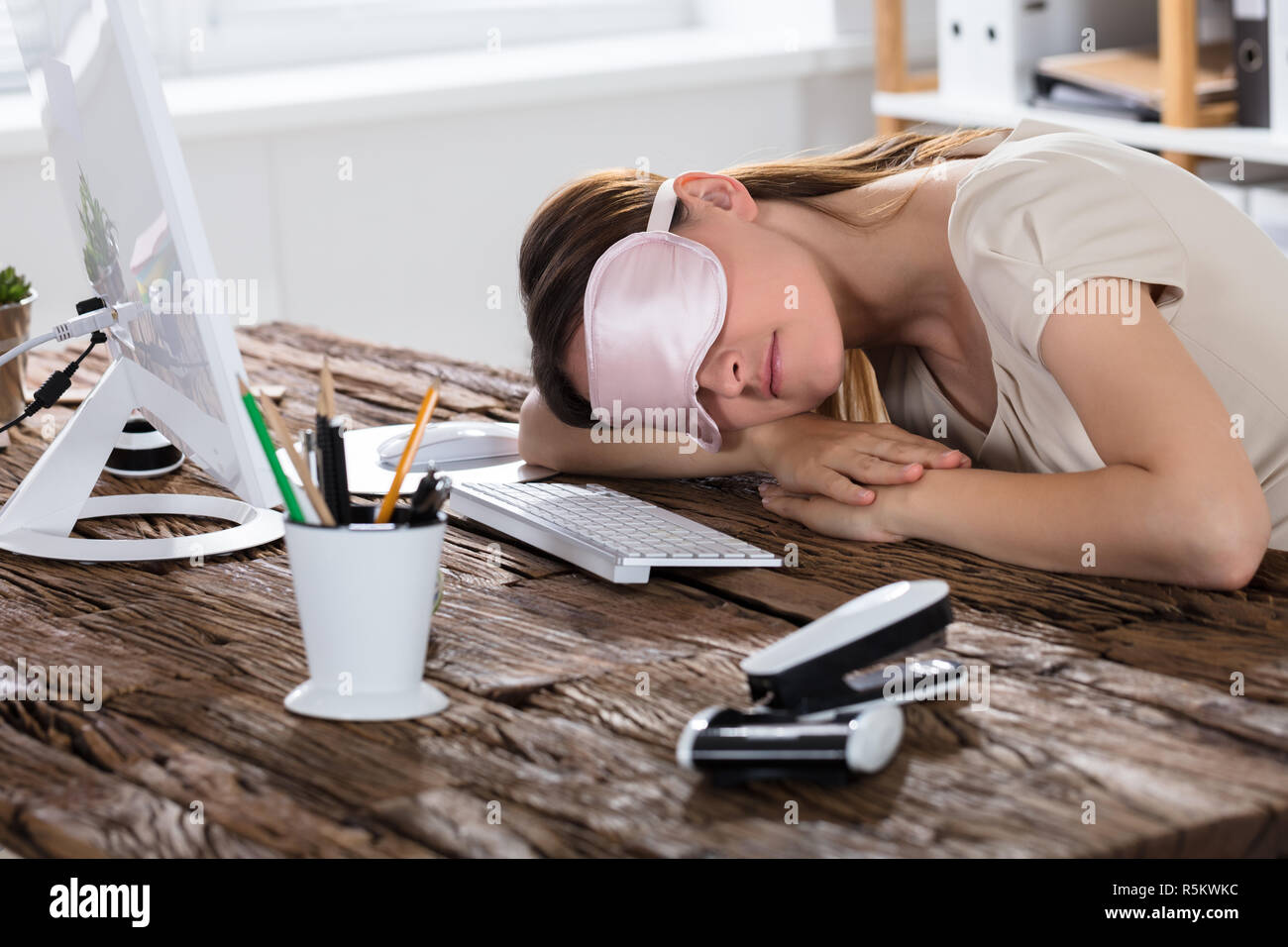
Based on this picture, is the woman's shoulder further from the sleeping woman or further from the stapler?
the stapler

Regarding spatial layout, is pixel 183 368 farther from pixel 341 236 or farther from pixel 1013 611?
pixel 341 236

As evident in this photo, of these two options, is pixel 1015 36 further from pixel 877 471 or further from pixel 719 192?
pixel 877 471

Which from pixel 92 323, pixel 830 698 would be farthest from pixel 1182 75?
pixel 830 698

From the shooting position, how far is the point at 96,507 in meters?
1.19

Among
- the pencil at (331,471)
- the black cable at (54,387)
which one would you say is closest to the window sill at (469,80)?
the black cable at (54,387)

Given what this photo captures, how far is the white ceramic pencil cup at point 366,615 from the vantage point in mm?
726

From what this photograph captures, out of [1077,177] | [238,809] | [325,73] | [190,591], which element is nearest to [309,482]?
[238,809]

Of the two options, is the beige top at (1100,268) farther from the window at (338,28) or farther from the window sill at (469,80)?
the window at (338,28)

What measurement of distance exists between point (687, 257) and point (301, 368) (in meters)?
0.73

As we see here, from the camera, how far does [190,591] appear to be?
0.98 m

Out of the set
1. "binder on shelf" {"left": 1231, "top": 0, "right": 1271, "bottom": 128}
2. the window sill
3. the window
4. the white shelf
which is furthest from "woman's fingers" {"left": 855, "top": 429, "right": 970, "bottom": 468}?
the window

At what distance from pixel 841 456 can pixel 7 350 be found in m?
0.82

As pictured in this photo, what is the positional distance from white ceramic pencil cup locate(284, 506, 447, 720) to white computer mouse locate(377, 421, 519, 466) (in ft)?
1.75

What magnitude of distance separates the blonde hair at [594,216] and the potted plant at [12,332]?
1.80 feet
